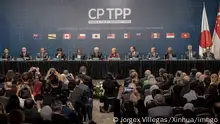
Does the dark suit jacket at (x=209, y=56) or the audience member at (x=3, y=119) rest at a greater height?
the dark suit jacket at (x=209, y=56)

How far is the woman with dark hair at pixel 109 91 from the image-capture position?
826 cm

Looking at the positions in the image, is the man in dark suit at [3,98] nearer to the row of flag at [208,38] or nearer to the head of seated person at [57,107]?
the head of seated person at [57,107]

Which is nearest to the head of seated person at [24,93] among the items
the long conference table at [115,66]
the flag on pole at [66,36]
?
the long conference table at [115,66]

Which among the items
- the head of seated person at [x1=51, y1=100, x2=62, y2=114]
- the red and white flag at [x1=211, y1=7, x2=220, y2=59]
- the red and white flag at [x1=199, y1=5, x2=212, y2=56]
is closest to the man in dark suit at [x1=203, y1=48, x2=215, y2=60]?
the red and white flag at [x1=199, y1=5, x2=212, y2=56]

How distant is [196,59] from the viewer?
13.1 m

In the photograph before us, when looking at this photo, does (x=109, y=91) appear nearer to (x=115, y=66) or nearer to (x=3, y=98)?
(x=3, y=98)

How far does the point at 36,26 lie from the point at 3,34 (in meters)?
1.47

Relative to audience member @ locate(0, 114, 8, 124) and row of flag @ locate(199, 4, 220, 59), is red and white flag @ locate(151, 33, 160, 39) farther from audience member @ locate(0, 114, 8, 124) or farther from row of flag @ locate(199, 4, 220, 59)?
audience member @ locate(0, 114, 8, 124)

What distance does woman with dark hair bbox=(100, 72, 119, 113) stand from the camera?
8.26 metres

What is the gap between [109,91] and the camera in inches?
329

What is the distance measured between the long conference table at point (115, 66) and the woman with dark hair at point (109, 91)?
4423mm

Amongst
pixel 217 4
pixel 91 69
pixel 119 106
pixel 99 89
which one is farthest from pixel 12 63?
pixel 217 4

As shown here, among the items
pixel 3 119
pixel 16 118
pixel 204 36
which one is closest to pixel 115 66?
pixel 204 36

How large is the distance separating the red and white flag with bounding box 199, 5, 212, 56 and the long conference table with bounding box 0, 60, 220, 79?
2022 mm
